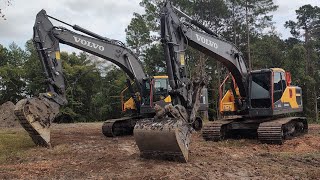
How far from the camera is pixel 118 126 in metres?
14.5

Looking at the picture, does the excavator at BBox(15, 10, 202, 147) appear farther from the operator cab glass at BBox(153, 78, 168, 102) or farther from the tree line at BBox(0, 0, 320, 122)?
the tree line at BBox(0, 0, 320, 122)

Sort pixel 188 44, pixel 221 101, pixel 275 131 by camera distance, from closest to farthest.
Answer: pixel 188 44 → pixel 275 131 → pixel 221 101

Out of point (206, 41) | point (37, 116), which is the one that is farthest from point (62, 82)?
point (206, 41)

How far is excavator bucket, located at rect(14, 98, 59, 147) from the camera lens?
10.2m

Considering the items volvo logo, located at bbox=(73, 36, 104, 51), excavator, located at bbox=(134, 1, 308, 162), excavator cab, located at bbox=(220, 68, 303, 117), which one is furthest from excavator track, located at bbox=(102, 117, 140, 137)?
excavator cab, located at bbox=(220, 68, 303, 117)

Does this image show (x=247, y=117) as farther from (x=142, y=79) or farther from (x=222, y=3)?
(x=222, y=3)

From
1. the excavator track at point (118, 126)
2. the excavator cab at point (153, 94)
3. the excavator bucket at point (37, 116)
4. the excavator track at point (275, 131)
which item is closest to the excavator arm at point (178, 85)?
the excavator track at point (275, 131)

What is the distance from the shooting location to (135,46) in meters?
38.0

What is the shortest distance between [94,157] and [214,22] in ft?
89.2

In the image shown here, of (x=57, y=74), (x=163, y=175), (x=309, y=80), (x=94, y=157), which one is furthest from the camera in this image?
(x=309, y=80)

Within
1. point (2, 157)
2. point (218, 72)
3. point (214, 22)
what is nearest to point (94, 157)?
point (2, 157)

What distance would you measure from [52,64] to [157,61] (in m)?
25.5

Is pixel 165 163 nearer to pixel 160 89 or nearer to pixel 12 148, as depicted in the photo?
pixel 12 148

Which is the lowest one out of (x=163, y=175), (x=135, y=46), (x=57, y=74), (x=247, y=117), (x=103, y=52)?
(x=163, y=175)
